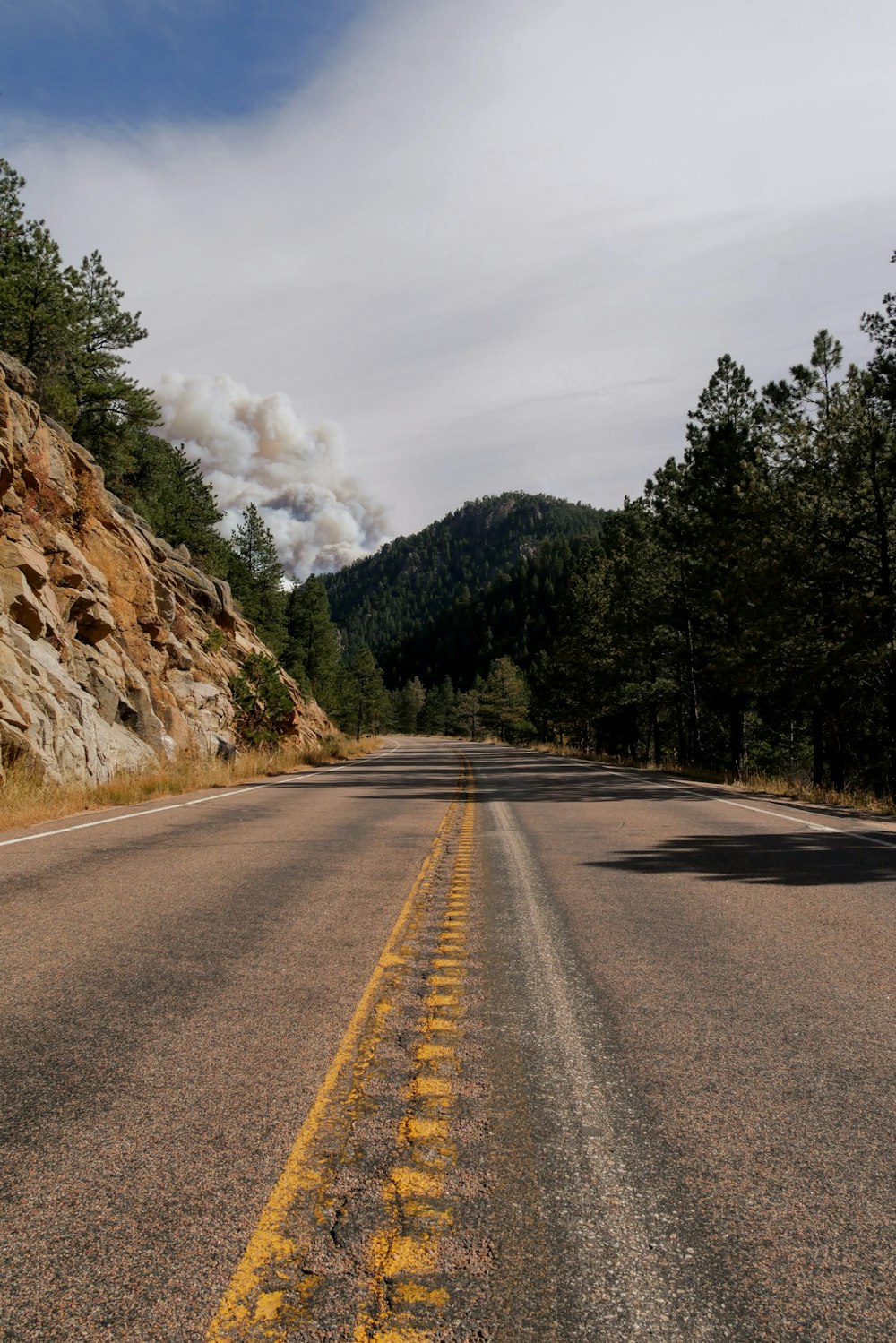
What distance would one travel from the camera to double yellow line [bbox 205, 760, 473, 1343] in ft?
5.97

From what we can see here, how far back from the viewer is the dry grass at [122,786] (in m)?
11.9

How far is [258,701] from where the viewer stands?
97.5ft

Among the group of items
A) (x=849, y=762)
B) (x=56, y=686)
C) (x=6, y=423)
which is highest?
(x=6, y=423)

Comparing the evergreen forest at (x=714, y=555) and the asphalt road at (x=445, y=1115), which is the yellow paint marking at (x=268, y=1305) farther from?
the evergreen forest at (x=714, y=555)

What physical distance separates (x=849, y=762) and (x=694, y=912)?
3931 centimetres

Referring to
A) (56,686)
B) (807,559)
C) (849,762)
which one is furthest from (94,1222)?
(849,762)

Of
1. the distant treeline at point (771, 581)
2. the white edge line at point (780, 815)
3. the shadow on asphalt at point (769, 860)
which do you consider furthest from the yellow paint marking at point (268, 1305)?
the distant treeline at point (771, 581)

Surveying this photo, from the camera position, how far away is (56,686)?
1644 cm

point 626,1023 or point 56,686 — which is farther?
point 56,686

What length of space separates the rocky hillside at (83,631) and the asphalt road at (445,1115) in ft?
33.4

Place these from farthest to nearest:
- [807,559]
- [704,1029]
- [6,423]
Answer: [807,559], [6,423], [704,1029]

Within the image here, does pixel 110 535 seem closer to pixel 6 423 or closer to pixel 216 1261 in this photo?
pixel 6 423

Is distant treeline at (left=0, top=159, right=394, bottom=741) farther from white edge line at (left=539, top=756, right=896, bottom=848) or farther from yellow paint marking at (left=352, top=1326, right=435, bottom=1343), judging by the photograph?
yellow paint marking at (left=352, top=1326, right=435, bottom=1343)

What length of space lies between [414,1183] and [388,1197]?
102 mm
